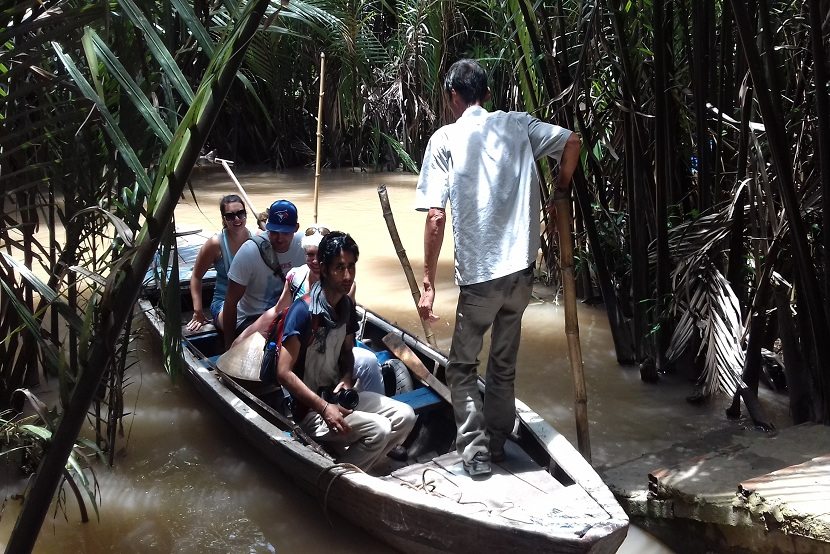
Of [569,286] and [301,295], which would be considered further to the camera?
[301,295]

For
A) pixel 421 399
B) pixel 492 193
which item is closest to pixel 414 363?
pixel 421 399

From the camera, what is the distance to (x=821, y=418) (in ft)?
12.9

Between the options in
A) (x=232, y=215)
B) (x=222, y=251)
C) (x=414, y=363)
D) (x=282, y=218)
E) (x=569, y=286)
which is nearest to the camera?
(x=569, y=286)

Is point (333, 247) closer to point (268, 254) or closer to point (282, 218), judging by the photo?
point (282, 218)

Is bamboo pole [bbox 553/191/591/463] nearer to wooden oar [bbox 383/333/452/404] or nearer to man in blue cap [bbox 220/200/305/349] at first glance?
wooden oar [bbox 383/333/452/404]

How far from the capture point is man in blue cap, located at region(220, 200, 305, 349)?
4.77 metres

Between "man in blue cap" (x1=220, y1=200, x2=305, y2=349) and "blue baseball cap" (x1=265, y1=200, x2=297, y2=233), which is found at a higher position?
"blue baseball cap" (x1=265, y1=200, x2=297, y2=233)

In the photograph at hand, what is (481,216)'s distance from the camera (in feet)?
11.1

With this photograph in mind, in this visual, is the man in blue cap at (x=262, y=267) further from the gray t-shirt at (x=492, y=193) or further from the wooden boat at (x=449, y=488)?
the gray t-shirt at (x=492, y=193)

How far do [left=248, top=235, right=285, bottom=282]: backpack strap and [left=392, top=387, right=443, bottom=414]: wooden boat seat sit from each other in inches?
44.6

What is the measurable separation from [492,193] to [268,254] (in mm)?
1865

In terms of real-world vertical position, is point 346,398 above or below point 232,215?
below

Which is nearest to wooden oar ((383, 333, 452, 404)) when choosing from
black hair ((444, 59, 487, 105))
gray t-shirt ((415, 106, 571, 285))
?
gray t-shirt ((415, 106, 571, 285))

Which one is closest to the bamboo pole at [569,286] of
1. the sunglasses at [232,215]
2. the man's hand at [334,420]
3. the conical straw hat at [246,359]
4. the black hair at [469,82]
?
the black hair at [469,82]
